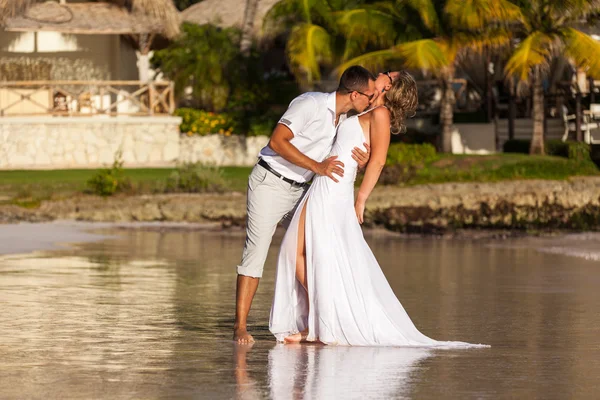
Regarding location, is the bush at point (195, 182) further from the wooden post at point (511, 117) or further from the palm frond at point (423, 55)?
the wooden post at point (511, 117)

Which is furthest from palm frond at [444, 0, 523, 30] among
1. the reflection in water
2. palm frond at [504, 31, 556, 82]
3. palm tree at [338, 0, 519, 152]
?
the reflection in water

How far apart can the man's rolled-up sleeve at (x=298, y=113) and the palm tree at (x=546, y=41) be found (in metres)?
20.8

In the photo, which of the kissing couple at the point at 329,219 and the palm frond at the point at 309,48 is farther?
the palm frond at the point at 309,48

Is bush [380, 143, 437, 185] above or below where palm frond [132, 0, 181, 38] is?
below

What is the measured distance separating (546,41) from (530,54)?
66cm

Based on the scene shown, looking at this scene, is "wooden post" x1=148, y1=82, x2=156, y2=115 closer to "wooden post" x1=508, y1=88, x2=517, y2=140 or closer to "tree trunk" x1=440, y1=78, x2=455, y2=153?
"tree trunk" x1=440, y1=78, x2=455, y2=153

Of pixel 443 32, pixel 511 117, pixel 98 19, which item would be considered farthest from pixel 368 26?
pixel 98 19

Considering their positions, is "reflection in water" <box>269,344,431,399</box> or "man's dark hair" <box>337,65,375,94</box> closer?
"reflection in water" <box>269,344,431,399</box>

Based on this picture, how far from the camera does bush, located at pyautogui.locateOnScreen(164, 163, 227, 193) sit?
23609 mm

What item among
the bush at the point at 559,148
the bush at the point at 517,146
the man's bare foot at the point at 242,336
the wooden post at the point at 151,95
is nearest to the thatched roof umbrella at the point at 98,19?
the wooden post at the point at 151,95

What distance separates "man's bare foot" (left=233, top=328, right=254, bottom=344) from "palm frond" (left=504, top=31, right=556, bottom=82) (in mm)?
20941

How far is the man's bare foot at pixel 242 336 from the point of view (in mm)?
8826

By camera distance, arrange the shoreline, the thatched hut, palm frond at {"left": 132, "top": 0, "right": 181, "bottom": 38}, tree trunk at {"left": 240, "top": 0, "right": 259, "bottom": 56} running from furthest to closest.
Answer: tree trunk at {"left": 240, "top": 0, "right": 259, "bottom": 56}
palm frond at {"left": 132, "top": 0, "right": 181, "bottom": 38}
the thatched hut
the shoreline

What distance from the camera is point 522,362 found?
8117 mm
